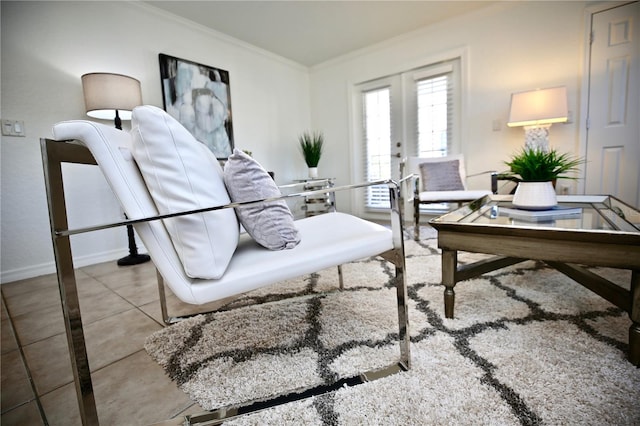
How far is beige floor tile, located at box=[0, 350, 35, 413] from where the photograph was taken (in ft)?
2.85

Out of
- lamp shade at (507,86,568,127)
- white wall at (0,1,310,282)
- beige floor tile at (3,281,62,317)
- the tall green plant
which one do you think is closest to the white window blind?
the tall green plant

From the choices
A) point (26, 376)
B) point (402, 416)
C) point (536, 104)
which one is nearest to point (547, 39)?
point (536, 104)

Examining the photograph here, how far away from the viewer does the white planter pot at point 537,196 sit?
1.30 m

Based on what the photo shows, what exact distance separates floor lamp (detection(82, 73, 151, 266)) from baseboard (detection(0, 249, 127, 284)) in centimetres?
28

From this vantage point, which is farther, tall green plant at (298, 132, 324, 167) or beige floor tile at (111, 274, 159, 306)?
tall green plant at (298, 132, 324, 167)

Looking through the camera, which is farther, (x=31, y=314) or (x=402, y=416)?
(x=31, y=314)

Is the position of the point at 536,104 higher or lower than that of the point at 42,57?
lower

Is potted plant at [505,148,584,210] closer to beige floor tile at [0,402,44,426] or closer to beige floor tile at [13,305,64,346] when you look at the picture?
beige floor tile at [0,402,44,426]

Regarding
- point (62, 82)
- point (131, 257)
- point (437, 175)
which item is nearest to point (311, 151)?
point (437, 175)

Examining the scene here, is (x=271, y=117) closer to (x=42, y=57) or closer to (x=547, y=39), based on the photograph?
(x=42, y=57)

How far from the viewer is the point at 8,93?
6.70 feet

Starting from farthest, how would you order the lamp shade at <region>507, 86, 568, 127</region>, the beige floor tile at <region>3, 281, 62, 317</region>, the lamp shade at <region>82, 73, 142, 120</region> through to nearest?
the lamp shade at <region>507, 86, 568, 127</region>
the lamp shade at <region>82, 73, 142, 120</region>
the beige floor tile at <region>3, 281, 62, 317</region>

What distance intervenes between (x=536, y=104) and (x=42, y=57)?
390cm

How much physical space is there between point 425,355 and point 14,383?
131 cm
